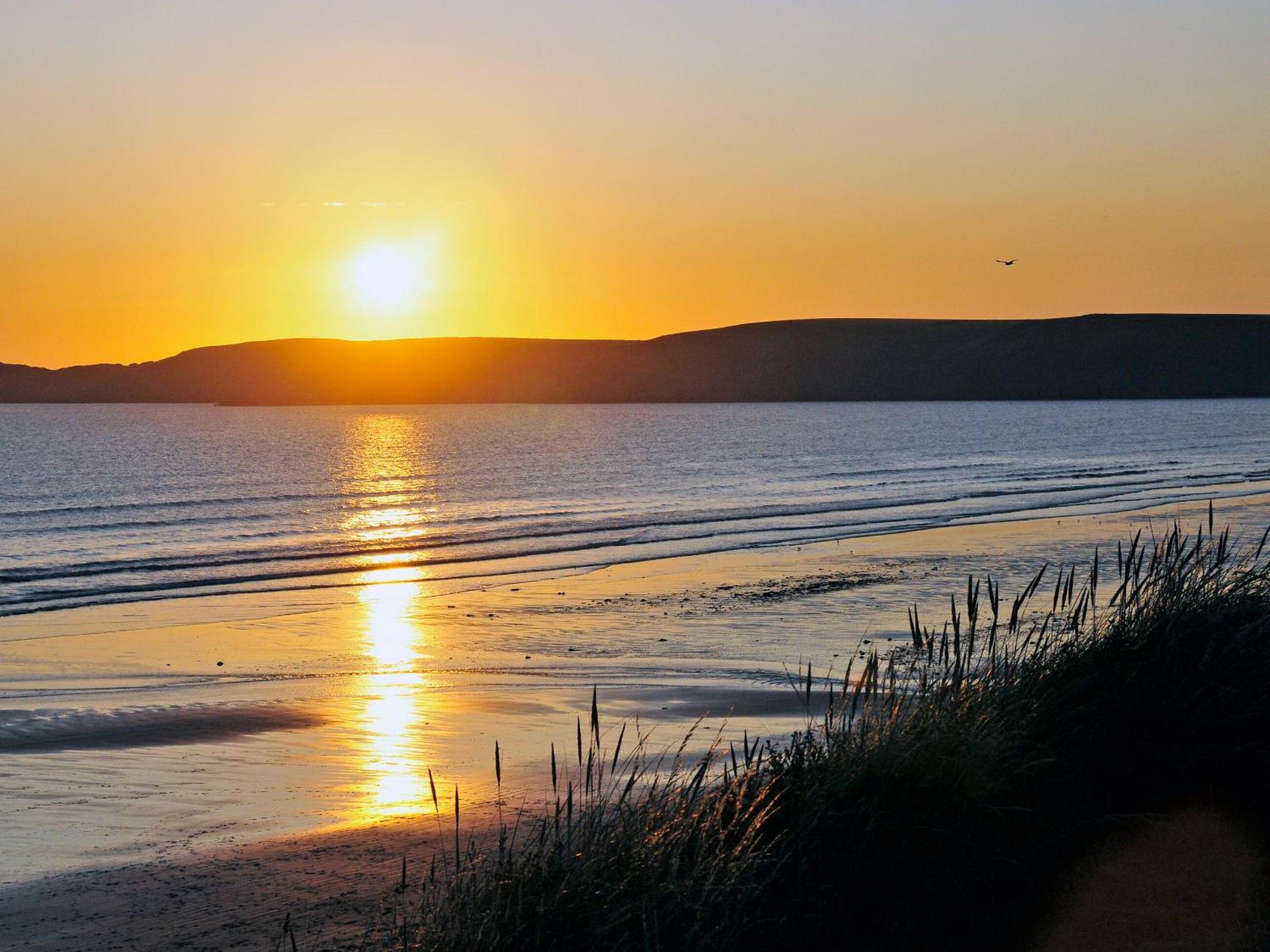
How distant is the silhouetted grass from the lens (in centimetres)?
455

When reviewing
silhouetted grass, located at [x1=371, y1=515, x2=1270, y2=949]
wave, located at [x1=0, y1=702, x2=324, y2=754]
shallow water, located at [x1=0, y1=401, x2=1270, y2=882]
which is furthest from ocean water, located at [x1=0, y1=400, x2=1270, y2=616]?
silhouetted grass, located at [x1=371, y1=515, x2=1270, y2=949]

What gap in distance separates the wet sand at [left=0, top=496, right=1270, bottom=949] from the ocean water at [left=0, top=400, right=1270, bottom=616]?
4739mm

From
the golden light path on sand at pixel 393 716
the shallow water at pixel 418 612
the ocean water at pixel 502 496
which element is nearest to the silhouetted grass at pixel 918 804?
the golden light path on sand at pixel 393 716

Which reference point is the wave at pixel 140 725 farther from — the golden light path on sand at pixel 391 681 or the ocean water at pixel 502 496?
the ocean water at pixel 502 496

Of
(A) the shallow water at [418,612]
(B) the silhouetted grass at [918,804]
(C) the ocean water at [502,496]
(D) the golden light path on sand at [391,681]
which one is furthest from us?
(C) the ocean water at [502,496]

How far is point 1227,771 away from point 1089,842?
3.99 feet

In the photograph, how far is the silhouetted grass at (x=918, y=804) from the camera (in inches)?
179

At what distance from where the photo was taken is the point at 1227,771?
23.0ft

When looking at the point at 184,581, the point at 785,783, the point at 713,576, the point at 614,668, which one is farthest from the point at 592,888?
the point at 184,581

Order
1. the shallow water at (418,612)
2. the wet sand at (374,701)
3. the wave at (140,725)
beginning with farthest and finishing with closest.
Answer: the wave at (140,725) < the shallow water at (418,612) < the wet sand at (374,701)

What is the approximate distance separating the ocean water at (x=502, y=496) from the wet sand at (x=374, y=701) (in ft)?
15.5

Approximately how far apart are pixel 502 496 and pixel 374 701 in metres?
36.3

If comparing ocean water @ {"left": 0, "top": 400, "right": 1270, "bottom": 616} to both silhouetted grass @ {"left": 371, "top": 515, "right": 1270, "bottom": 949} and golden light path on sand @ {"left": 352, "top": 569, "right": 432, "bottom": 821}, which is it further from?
silhouetted grass @ {"left": 371, "top": 515, "right": 1270, "bottom": 949}

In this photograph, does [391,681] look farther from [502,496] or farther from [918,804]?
[502,496]
